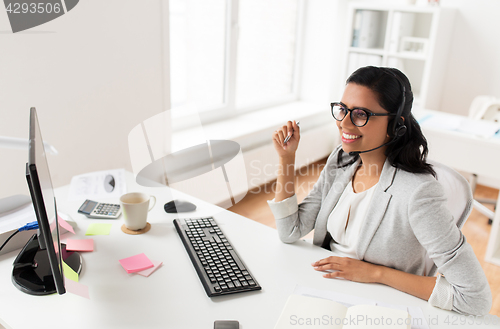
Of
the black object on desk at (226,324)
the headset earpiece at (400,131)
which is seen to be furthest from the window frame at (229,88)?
the black object on desk at (226,324)

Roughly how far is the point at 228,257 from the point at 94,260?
37 centimetres

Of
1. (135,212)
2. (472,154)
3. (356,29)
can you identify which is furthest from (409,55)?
(135,212)

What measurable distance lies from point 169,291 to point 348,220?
1.93 feet

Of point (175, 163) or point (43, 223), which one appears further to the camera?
point (175, 163)

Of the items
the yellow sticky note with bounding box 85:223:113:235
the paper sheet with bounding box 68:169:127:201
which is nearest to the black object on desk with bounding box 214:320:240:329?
the yellow sticky note with bounding box 85:223:113:235

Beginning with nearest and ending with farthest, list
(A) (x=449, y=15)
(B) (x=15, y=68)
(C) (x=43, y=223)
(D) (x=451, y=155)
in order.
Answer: (C) (x=43, y=223), (B) (x=15, y=68), (D) (x=451, y=155), (A) (x=449, y=15)

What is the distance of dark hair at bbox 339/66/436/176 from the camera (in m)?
1.17

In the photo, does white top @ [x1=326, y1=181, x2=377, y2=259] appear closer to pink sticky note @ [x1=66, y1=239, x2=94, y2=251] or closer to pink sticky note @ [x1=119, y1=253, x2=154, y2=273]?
pink sticky note @ [x1=119, y1=253, x2=154, y2=273]

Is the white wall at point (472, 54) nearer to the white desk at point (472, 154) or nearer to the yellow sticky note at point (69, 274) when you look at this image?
the white desk at point (472, 154)

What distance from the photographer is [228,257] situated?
1.19m

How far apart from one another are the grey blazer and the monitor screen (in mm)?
658

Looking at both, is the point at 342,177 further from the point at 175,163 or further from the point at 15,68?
the point at 15,68

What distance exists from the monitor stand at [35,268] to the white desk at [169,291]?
0.02 m

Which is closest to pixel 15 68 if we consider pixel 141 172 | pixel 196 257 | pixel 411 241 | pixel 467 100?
pixel 141 172
